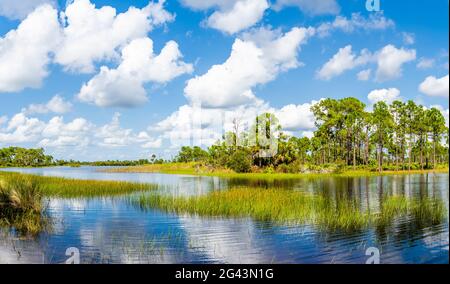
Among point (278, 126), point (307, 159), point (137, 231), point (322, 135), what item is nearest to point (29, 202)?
point (137, 231)

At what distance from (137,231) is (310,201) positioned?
34.8ft

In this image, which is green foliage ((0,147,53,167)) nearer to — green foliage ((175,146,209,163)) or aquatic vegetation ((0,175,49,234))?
green foliage ((175,146,209,163))

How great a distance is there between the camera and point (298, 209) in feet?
61.6

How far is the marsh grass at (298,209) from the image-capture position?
54.0 feet

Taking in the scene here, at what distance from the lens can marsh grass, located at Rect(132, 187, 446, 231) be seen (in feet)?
54.0

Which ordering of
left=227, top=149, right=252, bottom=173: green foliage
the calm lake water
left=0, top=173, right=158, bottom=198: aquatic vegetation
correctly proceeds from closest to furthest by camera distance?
the calm lake water
left=0, top=173, right=158, bottom=198: aquatic vegetation
left=227, top=149, right=252, bottom=173: green foliage

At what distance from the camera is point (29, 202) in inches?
696

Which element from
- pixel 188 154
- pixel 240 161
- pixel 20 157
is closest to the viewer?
pixel 240 161

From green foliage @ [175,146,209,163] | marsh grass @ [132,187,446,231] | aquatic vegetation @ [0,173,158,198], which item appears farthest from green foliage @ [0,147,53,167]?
marsh grass @ [132,187,446,231]

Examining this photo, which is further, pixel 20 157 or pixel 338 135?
pixel 20 157

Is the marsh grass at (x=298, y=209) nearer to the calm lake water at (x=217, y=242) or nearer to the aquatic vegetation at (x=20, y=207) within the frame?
the calm lake water at (x=217, y=242)

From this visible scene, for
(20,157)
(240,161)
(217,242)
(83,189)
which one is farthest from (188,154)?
(217,242)

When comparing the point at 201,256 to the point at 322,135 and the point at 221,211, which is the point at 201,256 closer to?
the point at 221,211

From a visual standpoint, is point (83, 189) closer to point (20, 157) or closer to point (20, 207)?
point (20, 207)
